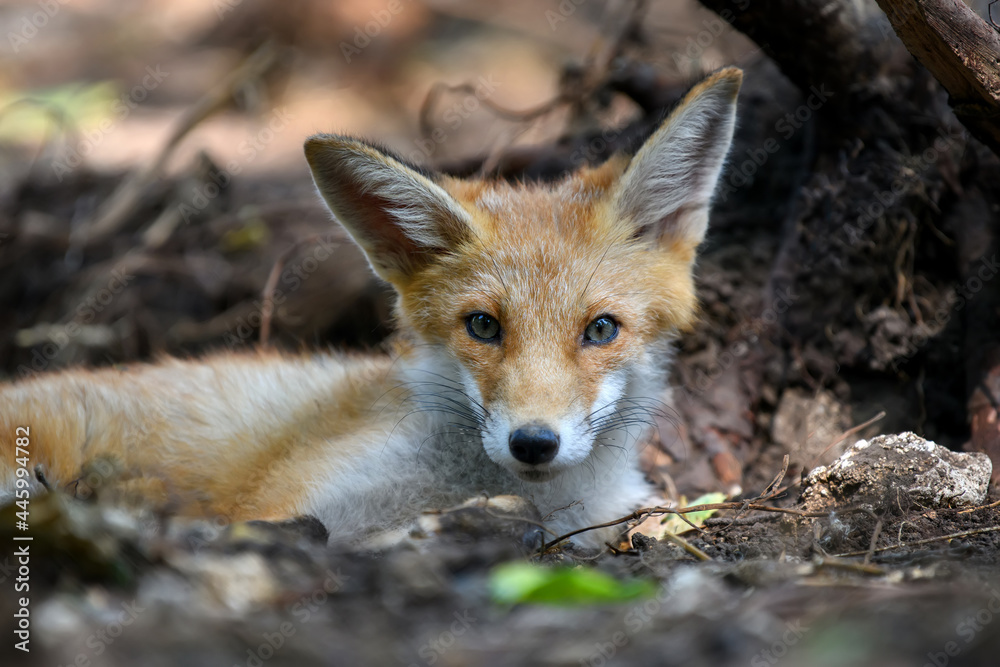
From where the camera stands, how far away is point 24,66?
41.1 ft

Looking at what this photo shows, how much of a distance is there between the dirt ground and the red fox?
16.8 inches

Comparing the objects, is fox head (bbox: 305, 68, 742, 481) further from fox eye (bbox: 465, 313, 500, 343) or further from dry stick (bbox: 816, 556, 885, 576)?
dry stick (bbox: 816, 556, 885, 576)

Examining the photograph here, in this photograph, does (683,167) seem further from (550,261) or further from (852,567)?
(852,567)

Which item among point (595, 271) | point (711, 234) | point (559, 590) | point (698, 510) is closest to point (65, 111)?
point (711, 234)

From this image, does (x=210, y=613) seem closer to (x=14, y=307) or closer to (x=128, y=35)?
(x=14, y=307)

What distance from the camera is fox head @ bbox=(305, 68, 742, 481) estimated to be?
3.41m

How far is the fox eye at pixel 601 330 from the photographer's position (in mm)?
3592

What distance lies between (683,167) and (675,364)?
1.72 m

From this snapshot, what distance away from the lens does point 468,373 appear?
11.7 ft

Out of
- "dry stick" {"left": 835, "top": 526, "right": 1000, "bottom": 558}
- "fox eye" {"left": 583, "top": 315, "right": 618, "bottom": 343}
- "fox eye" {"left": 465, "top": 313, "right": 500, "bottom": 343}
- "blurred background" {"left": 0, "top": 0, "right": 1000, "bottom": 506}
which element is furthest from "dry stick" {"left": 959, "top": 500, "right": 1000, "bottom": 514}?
"fox eye" {"left": 465, "top": 313, "right": 500, "bottom": 343}

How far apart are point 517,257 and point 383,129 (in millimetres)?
9099

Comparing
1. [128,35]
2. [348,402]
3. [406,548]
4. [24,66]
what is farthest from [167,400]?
[128,35]

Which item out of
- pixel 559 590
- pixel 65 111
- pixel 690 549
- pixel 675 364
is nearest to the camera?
pixel 559 590

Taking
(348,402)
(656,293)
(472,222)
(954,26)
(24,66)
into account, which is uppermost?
(954,26)
